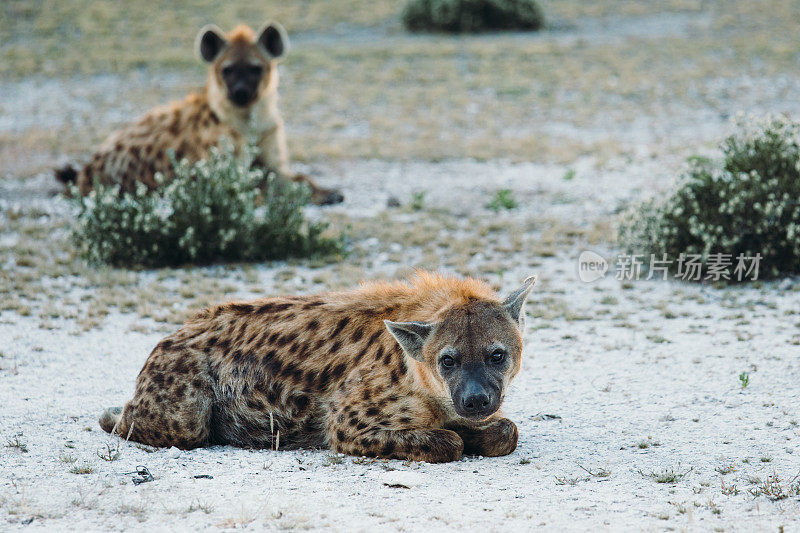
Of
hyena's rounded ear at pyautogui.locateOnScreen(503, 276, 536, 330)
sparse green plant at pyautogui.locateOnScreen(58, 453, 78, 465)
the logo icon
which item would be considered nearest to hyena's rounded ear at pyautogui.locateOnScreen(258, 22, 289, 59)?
the logo icon

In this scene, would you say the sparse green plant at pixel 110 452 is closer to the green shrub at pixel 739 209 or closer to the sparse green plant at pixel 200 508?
the sparse green plant at pixel 200 508

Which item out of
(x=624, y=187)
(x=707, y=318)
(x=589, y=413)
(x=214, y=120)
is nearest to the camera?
(x=589, y=413)

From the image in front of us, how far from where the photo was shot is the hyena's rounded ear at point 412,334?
367 cm

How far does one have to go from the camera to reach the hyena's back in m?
3.90

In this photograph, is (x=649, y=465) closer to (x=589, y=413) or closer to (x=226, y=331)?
(x=589, y=413)

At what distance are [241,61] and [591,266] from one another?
347cm

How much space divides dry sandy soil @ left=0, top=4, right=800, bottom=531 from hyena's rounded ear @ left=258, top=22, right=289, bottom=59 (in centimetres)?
144

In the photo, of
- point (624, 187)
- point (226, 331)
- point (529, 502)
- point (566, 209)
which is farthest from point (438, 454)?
point (624, 187)

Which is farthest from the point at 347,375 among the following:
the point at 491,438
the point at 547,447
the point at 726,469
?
the point at 726,469

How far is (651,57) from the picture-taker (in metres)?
15.3

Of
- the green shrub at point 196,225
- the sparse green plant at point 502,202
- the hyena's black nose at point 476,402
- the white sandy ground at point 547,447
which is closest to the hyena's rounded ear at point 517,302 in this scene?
the hyena's black nose at point 476,402

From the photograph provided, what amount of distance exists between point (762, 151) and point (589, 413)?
3.15 metres

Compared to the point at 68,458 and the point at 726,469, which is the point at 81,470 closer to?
the point at 68,458

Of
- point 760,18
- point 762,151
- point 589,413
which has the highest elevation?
point 760,18
